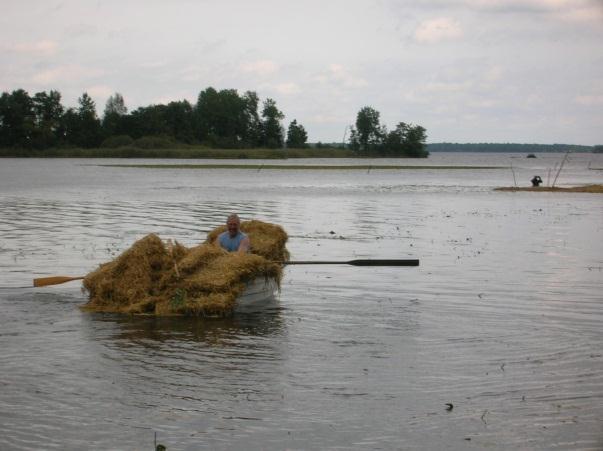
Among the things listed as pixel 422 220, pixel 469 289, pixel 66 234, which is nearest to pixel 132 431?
pixel 469 289

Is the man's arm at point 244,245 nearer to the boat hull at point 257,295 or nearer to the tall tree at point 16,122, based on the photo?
the boat hull at point 257,295

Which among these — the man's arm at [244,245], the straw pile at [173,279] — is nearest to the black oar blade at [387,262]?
the straw pile at [173,279]

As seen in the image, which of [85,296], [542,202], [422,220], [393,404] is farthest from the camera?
[542,202]

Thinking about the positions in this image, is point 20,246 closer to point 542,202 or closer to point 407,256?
point 407,256

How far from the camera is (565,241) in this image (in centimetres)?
3086

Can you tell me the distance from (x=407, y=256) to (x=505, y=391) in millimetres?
14017

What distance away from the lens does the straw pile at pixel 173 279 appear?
17219 millimetres

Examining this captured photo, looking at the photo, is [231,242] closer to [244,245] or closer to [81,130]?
[244,245]

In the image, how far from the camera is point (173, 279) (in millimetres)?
17625

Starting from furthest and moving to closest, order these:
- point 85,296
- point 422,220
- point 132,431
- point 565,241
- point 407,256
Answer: point 422,220
point 565,241
point 407,256
point 85,296
point 132,431

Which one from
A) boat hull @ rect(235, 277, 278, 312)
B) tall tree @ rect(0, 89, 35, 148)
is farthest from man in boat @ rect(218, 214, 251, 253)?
tall tree @ rect(0, 89, 35, 148)

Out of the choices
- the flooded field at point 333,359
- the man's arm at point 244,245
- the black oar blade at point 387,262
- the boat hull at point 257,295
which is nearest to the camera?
the flooded field at point 333,359

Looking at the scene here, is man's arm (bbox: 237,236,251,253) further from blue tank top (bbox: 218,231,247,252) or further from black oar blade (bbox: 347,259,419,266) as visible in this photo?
black oar blade (bbox: 347,259,419,266)

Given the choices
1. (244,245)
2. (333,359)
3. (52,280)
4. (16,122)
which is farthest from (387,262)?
(16,122)
